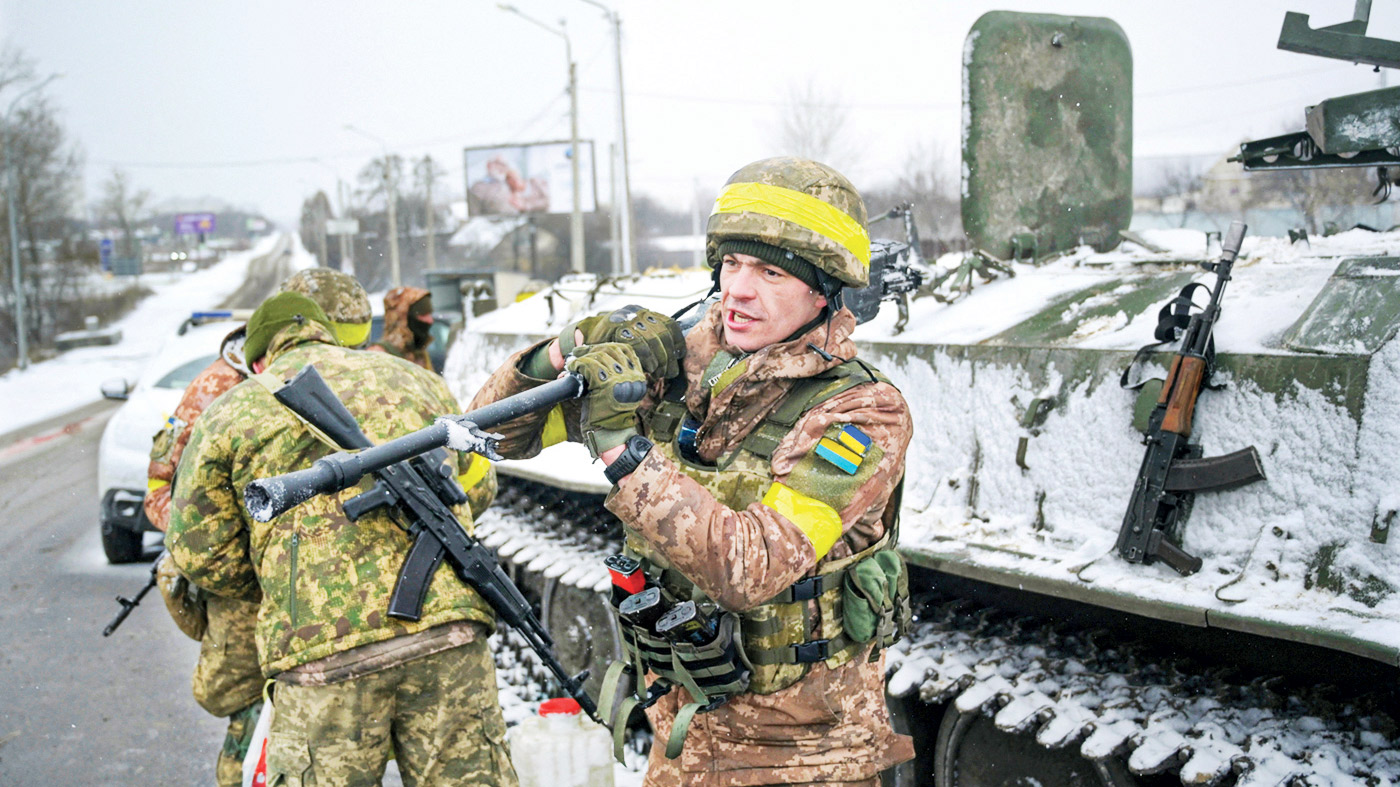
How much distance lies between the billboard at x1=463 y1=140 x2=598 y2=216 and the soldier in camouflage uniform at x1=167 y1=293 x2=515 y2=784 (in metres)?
31.9

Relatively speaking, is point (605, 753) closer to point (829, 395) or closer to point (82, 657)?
point (829, 395)

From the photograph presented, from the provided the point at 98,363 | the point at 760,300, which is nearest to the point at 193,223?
the point at 98,363

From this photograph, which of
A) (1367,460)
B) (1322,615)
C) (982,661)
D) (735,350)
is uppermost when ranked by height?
(735,350)

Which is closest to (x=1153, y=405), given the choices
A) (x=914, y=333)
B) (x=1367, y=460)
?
(x=1367, y=460)

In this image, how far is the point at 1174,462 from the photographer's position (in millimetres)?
3195

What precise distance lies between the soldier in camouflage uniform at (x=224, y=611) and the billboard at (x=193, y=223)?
6428 centimetres

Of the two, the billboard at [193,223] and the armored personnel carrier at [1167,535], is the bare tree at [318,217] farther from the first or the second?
the armored personnel carrier at [1167,535]

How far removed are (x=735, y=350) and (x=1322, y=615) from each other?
157 cm

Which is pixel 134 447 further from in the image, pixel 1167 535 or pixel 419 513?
pixel 1167 535

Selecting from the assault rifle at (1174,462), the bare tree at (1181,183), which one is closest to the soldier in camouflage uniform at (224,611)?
the assault rifle at (1174,462)

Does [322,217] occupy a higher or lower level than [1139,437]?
higher

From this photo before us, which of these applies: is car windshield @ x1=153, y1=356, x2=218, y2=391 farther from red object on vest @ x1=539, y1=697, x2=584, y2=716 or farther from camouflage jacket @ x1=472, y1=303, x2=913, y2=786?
camouflage jacket @ x1=472, y1=303, x2=913, y2=786

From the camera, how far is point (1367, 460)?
111 inches

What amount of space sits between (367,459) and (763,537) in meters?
0.67
